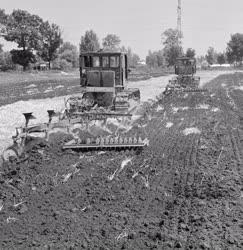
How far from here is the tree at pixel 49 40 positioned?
6838cm

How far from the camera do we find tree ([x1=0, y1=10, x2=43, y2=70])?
63.8m

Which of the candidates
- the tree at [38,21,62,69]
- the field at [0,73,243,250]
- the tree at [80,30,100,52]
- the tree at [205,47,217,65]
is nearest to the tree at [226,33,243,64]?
the tree at [205,47,217,65]

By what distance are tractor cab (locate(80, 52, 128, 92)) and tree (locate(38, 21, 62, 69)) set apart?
52.8 meters

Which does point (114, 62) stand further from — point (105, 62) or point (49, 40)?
point (49, 40)

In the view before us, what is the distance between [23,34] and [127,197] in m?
61.1

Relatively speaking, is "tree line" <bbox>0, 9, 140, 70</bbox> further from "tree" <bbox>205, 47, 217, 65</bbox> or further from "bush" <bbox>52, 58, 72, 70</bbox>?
"tree" <bbox>205, 47, 217, 65</bbox>

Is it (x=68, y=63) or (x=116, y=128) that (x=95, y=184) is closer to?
(x=116, y=128)

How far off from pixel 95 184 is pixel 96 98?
965cm

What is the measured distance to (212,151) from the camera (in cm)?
980

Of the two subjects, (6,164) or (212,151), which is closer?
(6,164)

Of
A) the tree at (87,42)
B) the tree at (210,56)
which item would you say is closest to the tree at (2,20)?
the tree at (87,42)

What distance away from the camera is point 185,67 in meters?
33.2

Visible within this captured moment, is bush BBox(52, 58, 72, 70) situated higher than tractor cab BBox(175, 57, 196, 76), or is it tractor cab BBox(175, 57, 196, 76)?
tractor cab BBox(175, 57, 196, 76)

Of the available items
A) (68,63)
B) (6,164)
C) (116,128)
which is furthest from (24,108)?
(68,63)
